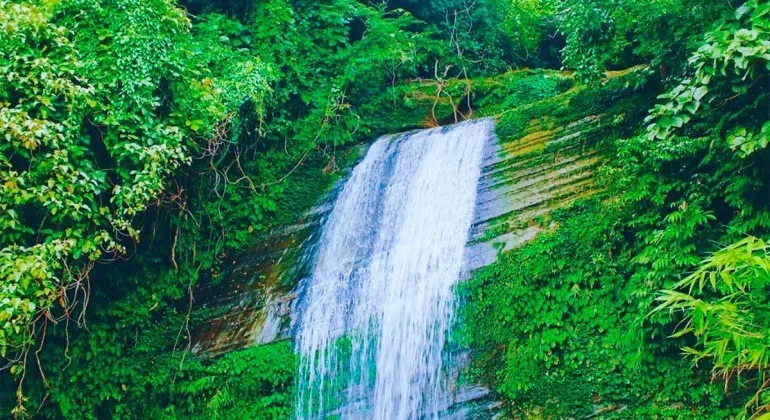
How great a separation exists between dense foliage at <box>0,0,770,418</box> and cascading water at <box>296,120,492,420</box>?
1.33 ft

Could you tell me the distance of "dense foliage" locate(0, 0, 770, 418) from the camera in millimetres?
4855

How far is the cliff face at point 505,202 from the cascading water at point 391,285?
9.1 inches

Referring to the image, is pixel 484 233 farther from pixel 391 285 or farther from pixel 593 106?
pixel 593 106

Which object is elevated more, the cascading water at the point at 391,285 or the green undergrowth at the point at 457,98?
the green undergrowth at the point at 457,98

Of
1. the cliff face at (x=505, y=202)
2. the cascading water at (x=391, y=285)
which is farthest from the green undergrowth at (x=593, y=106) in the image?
the cascading water at (x=391, y=285)

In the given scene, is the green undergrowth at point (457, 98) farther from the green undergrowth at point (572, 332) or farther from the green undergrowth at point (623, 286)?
the green undergrowth at point (572, 332)

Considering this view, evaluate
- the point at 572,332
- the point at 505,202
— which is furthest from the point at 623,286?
the point at 505,202

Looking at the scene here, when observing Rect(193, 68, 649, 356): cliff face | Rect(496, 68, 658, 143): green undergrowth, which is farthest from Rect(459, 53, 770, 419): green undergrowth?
Rect(496, 68, 658, 143): green undergrowth

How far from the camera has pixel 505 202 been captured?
6.67m

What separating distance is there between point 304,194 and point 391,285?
8.53ft

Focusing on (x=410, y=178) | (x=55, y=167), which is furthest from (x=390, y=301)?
(x=55, y=167)

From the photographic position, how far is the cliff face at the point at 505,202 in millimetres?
6406

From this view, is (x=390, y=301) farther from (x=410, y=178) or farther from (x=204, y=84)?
(x=204, y=84)

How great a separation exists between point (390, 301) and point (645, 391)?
2510mm
